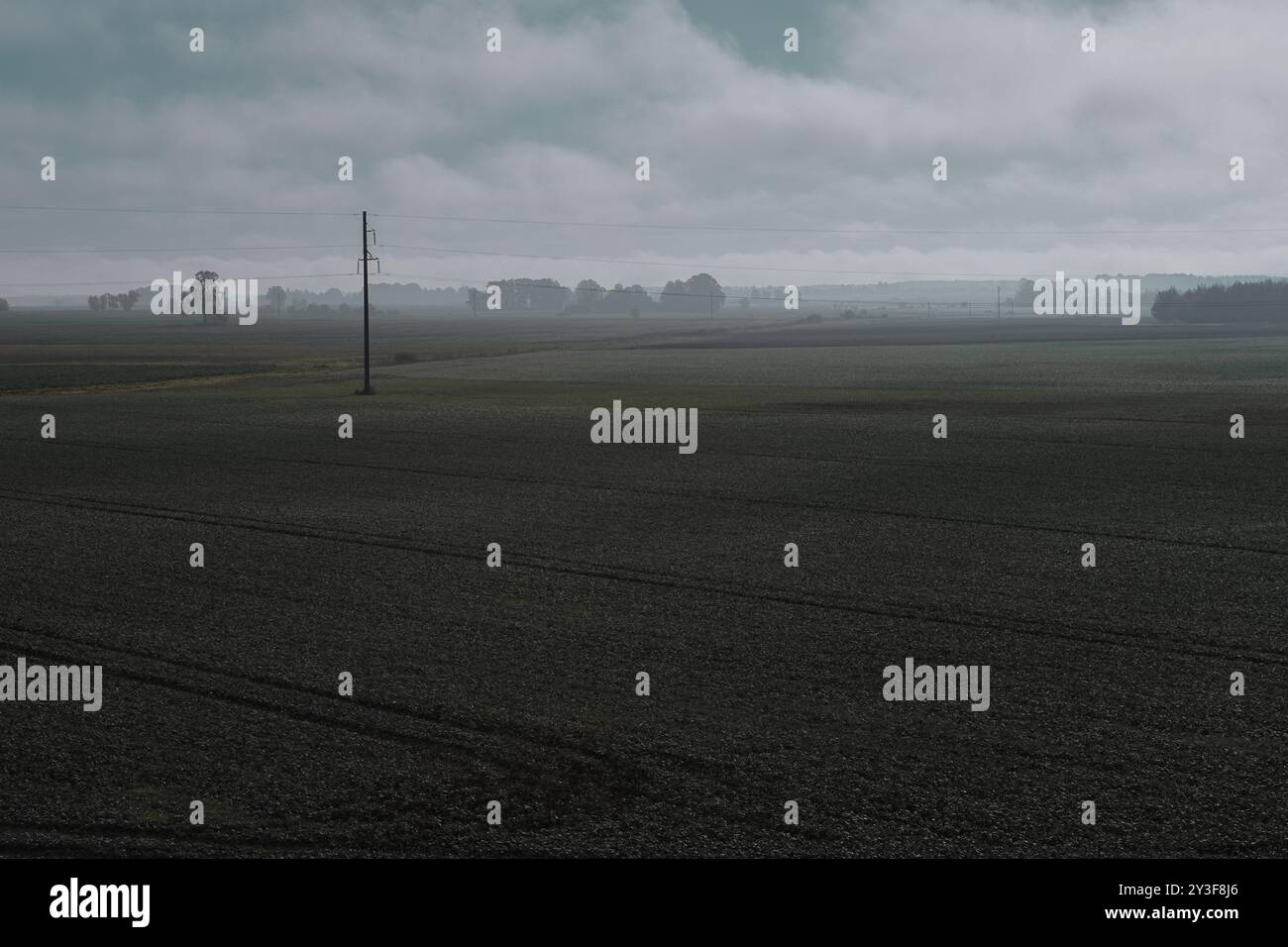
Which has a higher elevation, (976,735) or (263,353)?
(263,353)

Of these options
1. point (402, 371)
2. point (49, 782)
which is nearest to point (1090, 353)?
point (402, 371)

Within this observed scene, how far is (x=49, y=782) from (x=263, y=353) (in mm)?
115924

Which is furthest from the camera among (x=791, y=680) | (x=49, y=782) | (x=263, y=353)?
(x=263, y=353)

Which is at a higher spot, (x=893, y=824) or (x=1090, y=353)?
(x=1090, y=353)

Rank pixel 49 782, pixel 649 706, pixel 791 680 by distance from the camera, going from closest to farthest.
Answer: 1. pixel 49 782
2. pixel 649 706
3. pixel 791 680

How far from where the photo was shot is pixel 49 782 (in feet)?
36.9

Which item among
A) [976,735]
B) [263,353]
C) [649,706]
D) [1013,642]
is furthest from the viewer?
[263,353]

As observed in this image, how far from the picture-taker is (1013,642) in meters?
15.9

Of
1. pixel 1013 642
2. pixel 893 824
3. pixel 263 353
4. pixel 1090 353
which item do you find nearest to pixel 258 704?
pixel 893 824

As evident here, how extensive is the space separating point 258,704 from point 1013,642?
905cm

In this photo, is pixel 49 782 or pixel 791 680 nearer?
pixel 49 782
